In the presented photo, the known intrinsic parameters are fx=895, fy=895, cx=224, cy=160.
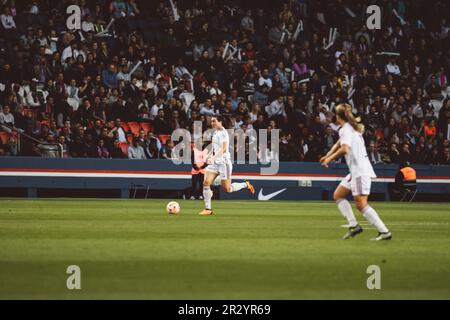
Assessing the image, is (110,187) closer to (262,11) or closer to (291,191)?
(291,191)

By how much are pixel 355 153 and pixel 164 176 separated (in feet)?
57.6

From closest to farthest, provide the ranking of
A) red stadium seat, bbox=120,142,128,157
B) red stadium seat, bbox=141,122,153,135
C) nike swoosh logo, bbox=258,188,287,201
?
red stadium seat, bbox=120,142,128,157 → red stadium seat, bbox=141,122,153,135 → nike swoosh logo, bbox=258,188,287,201

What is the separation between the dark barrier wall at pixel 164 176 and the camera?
Result: 102 feet

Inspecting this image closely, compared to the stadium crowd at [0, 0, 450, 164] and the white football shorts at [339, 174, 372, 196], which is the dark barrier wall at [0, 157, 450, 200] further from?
the white football shorts at [339, 174, 372, 196]

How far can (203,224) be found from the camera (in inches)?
774

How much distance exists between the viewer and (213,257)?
43.0 feet

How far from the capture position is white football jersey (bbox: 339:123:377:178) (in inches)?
614

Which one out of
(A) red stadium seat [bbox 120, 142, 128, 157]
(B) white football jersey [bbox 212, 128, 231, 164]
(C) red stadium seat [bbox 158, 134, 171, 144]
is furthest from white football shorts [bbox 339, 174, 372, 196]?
(A) red stadium seat [bbox 120, 142, 128, 157]

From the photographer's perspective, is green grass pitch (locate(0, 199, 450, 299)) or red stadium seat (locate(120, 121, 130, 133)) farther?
red stadium seat (locate(120, 121, 130, 133))

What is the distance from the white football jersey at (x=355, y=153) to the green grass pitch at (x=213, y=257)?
125cm

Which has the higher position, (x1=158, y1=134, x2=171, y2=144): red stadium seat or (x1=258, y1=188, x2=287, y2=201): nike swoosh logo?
(x1=158, y1=134, x2=171, y2=144): red stadium seat

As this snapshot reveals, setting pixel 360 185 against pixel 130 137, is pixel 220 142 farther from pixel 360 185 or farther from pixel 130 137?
pixel 130 137

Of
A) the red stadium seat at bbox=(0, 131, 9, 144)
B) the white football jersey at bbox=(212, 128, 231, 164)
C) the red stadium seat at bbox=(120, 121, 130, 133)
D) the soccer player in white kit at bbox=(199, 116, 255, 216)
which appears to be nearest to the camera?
the soccer player in white kit at bbox=(199, 116, 255, 216)

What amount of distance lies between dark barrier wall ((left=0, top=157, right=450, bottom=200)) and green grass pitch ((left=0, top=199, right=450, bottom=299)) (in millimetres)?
8585
